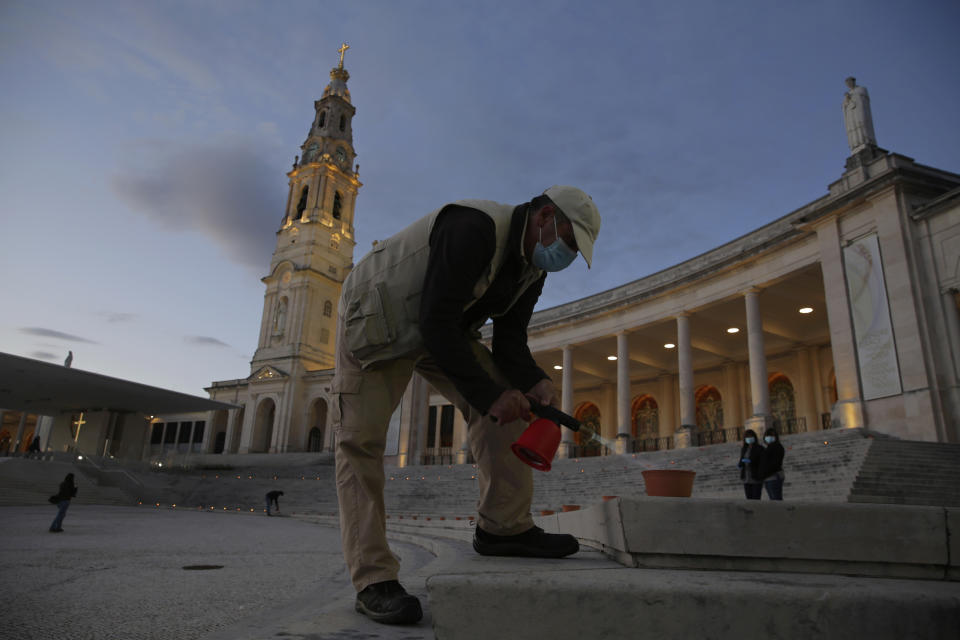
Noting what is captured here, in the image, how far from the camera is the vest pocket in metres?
2.62

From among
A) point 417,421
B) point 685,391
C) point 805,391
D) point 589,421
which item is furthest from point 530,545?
point 589,421

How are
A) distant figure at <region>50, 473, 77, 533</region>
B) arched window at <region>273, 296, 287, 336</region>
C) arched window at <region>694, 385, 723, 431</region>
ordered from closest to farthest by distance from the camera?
distant figure at <region>50, 473, 77, 533</region>
arched window at <region>694, 385, 723, 431</region>
arched window at <region>273, 296, 287, 336</region>

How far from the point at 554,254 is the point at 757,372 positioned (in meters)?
19.4

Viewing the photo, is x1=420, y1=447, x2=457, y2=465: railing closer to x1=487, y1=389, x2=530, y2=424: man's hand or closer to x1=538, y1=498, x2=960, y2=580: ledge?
x1=487, y1=389, x2=530, y2=424: man's hand

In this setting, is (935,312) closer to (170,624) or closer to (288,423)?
(170,624)

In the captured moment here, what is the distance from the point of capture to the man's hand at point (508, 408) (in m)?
2.26

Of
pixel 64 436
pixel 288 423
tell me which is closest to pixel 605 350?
pixel 288 423

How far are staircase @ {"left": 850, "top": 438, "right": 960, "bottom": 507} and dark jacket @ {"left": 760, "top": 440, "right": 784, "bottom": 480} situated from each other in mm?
2118

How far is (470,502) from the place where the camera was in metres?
18.9

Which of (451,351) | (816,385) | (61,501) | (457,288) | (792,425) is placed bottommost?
(61,501)

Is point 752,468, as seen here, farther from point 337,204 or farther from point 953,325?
point 337,204

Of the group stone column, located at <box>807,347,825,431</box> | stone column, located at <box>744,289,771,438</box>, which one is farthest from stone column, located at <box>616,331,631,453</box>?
stone column, located at <box>807,347,825,431</box>

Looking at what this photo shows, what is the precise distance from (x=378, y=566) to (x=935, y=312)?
56.7 feet

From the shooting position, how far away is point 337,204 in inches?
2087
